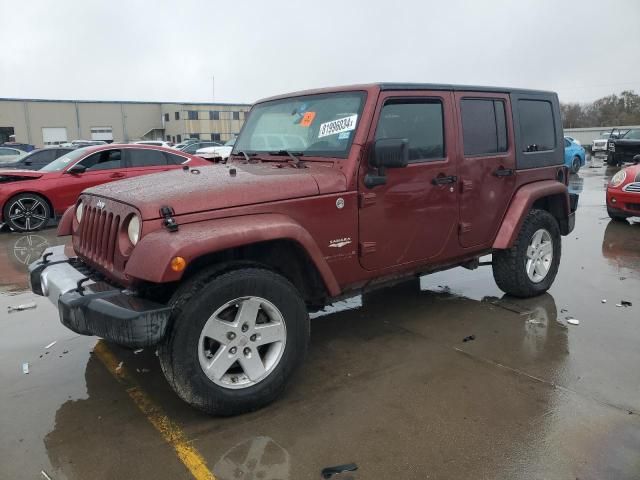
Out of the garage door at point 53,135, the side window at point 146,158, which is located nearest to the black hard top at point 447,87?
the side window at point 146,158

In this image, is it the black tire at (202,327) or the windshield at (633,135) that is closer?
A: the black tire at (202,327)

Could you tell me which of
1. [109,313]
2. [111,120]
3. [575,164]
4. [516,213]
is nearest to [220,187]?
[109,313]

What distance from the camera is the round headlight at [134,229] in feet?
9.41

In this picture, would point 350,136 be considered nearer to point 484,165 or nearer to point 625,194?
point 484,165

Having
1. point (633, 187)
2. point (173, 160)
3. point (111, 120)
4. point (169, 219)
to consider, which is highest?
point (111, 120)

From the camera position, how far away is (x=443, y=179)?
161 inches

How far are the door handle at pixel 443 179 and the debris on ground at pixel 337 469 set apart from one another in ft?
7.38

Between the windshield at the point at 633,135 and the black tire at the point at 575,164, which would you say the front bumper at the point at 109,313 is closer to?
the black tire at the point at 575,164

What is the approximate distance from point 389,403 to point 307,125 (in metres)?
2.13

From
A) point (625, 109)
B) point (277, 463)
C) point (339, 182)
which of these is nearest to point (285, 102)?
point (339, 182)

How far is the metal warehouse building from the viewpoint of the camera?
56781 mm

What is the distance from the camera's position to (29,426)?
3039 millimetres

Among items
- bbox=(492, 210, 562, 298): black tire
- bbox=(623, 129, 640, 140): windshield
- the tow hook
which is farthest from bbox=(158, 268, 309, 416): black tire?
bbox=(623, 129, 640, 140): windshield

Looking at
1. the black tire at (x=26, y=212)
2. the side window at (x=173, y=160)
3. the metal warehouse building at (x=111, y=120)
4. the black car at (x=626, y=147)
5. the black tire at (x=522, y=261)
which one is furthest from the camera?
the metal warehouse building at (x=111, y=120)
